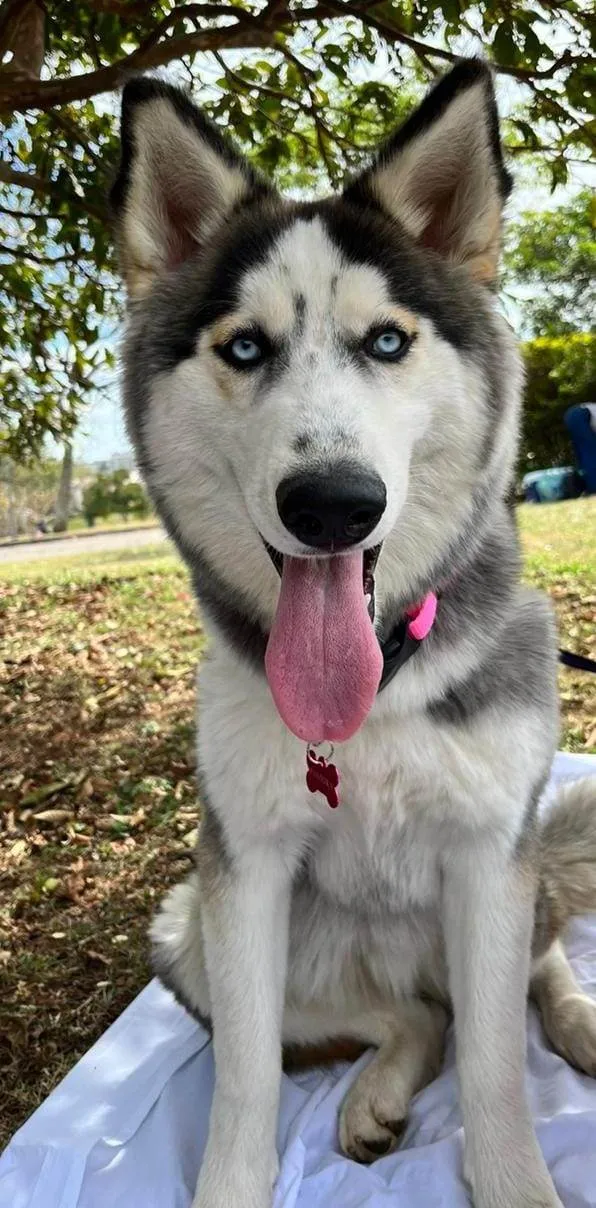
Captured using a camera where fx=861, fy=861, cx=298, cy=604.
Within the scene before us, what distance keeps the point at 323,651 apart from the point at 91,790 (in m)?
3.03

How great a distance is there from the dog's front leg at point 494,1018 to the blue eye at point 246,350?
3.44 feet

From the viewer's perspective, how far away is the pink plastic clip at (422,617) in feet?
5.78

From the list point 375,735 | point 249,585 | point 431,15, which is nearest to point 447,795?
point 375,735

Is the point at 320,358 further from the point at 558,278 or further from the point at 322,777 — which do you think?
the point at 558,278

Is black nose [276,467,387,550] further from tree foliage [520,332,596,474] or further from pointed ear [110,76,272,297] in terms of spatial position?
tree foliage [520,332,596,474]

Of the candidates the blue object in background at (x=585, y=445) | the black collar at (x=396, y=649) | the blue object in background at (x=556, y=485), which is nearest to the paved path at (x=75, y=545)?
the blue object in background at (x=556, y=485)

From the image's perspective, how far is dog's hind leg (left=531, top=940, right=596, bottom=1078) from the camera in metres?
2.08

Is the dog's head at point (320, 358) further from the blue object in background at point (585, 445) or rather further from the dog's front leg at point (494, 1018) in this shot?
the blue object in background at point (585, 445)

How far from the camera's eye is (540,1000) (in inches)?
87.7

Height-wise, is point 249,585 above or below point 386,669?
above

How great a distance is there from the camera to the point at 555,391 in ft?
59.2

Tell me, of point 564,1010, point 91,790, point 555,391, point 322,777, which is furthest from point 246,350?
point 555,391

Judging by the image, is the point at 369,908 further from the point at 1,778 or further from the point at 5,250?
the point at 5,250

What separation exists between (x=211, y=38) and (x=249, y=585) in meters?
3.01
